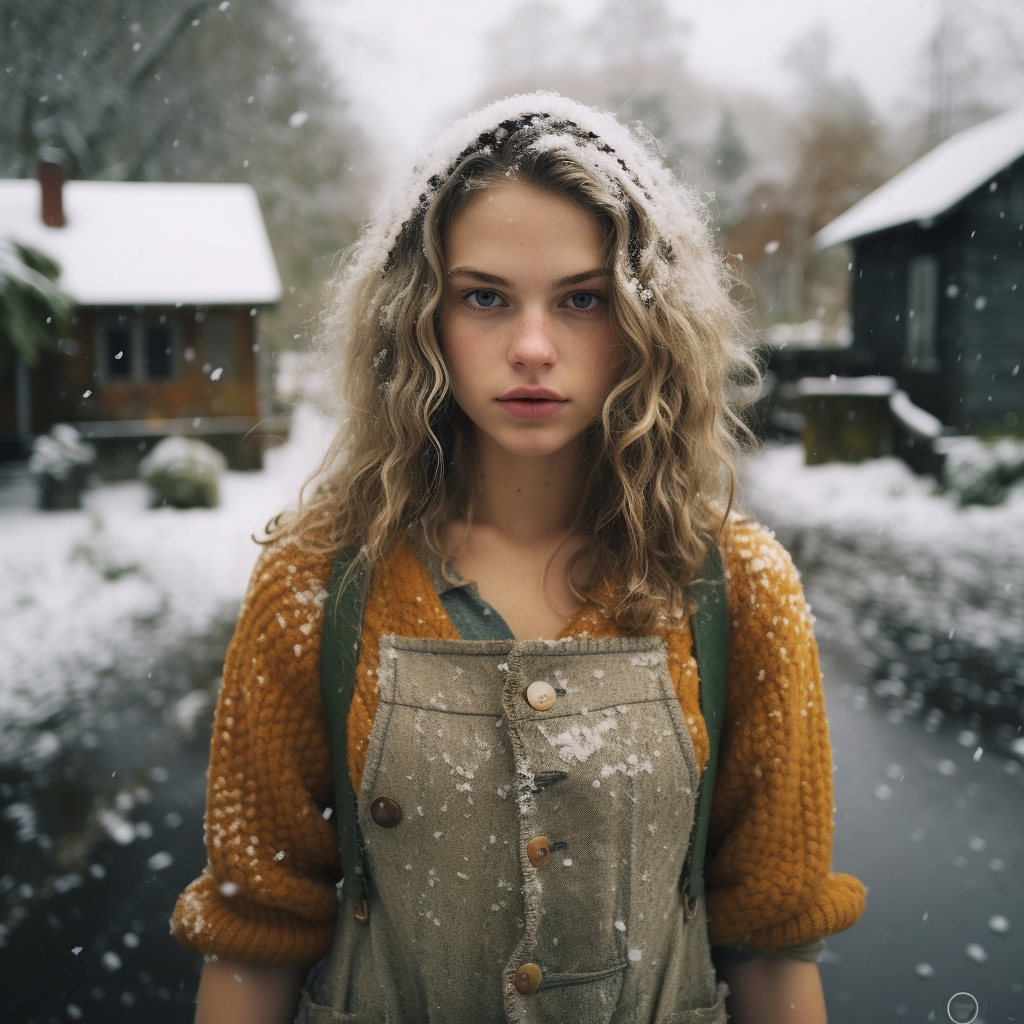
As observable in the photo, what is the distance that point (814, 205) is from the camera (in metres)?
21.6

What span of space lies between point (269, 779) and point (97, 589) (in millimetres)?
5630

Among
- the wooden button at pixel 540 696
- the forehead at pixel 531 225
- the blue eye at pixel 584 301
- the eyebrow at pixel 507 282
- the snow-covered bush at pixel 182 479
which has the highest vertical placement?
the forehead at pixel 531 225

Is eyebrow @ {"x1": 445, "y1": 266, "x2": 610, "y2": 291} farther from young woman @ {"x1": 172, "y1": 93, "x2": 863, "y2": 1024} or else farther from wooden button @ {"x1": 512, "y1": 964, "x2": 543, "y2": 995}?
wooden button @ {"x1": 512, "y1": 964, "x2": 543, "y2": 995}

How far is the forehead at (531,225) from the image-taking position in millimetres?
1086

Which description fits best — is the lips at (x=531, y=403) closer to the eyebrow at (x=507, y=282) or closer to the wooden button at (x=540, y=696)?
the eyebrow at (x=507, y=282)

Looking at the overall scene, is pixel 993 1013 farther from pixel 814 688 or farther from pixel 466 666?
pixel 466 666

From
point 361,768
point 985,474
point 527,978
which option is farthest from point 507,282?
point 985,474

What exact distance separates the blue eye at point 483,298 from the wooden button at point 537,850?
711 mm

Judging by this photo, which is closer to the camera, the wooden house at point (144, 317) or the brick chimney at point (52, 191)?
the brick chimney at point (52, 191)

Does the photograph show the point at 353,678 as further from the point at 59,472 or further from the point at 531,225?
the point at 59,472

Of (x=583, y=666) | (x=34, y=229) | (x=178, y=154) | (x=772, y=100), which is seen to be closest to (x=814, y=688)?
(x=583, y=666)

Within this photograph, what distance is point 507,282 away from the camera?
1.09 meters

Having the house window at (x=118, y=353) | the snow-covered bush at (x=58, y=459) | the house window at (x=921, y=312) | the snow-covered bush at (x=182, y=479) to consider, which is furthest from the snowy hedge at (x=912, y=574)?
the house window at (x=118, y=353)

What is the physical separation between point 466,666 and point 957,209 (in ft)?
35.1
